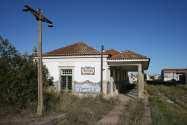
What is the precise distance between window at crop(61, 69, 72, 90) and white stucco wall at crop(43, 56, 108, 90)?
37 centimetres

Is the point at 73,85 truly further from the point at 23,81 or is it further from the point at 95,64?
the point at 23,81

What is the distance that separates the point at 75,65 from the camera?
21234 millimetres

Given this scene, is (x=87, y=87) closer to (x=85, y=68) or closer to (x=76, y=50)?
(x=85, y=68)

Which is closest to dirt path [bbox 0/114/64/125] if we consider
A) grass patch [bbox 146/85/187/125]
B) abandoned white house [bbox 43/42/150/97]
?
grass patch [bbox 146/85/187/125]

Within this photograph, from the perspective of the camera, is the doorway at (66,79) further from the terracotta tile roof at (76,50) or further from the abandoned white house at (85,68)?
the terracotta tile roof at (76,50)

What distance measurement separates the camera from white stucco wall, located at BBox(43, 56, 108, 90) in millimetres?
20859

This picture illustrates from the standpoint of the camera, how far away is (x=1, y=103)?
1249cm

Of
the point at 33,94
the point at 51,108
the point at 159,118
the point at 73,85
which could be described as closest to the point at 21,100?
the point at 33,94

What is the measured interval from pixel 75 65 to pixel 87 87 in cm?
214

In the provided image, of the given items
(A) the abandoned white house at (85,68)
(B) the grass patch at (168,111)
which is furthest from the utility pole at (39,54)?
(A) the abandoned white house at (85,68)

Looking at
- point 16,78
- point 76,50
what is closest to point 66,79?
point 76,50

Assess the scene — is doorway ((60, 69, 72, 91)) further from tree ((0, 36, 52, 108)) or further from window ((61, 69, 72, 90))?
tree ((0, 36, 52, 108))

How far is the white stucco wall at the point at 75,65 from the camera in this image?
20.9m

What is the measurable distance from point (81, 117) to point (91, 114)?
106cm
